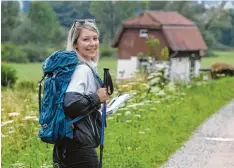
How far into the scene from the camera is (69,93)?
359 centimetres

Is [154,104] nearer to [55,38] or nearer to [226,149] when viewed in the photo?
[226,149]

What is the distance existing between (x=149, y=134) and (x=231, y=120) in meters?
2.73

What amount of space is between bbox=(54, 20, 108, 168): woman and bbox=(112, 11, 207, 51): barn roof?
113 feet

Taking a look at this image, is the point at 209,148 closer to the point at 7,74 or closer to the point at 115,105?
the point at 115,105

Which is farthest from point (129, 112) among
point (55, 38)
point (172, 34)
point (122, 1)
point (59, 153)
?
point (55, 38)

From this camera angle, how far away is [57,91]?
361cm

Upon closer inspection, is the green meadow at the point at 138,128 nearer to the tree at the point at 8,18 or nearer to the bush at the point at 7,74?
the bush at the point at 7,74

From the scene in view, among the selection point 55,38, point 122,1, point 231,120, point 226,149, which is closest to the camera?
point 226,149

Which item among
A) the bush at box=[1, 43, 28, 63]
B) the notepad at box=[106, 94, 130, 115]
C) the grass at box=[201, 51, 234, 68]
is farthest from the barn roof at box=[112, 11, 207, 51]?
the notepad at box=[106, 94, 130, 115]

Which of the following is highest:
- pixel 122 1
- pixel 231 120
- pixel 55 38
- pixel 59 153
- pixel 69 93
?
pixel 69 93

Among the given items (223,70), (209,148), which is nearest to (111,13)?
(223,70)

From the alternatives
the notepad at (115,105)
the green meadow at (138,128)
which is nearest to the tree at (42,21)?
the green meadow at (138,128)

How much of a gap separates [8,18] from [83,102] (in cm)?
6947

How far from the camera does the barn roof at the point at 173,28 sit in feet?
Answer: 128
